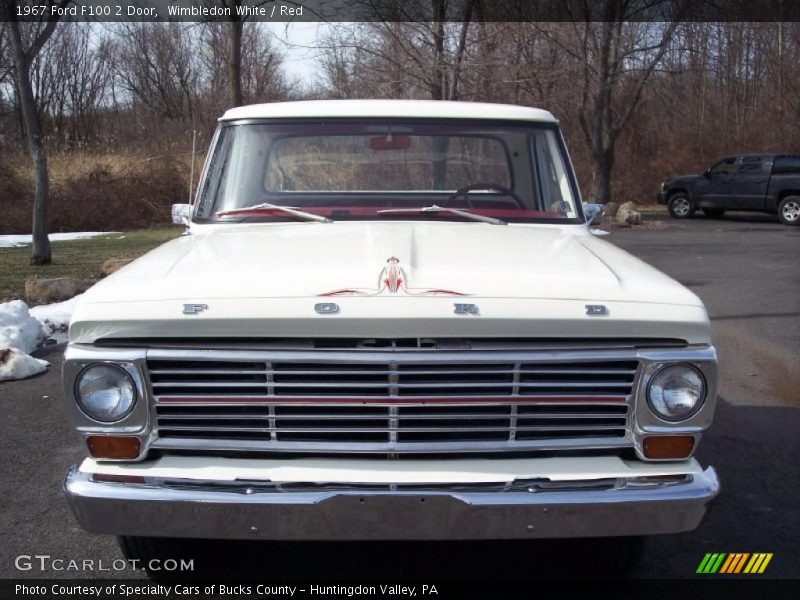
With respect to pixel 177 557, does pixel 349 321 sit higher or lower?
higher

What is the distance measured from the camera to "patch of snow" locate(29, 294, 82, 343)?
22.5 ft

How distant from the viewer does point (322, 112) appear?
3.95 meters

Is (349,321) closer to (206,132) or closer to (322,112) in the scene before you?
(322,112)

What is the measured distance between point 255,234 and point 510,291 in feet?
4.59

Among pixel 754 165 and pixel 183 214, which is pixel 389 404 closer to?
pixel 183 214

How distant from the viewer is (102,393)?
242cm

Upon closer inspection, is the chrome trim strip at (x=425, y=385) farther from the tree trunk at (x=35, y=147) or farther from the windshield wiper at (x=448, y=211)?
the tree trunk at (x=35, y=147)

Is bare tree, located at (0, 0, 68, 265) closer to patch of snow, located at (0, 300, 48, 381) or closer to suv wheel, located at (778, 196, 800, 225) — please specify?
patch of snow, located at (0, 300, 48, 381)

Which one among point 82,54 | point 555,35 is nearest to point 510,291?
point 555,35

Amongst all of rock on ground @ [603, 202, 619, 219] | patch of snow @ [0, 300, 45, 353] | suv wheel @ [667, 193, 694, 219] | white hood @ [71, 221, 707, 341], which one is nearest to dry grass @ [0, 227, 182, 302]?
patch of snow @ [0, 300, 45, 353]

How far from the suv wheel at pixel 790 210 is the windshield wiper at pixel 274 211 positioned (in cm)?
1736

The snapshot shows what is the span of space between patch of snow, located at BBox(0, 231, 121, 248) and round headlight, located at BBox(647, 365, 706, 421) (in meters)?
13.9

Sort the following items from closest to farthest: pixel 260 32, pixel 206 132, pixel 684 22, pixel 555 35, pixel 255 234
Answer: pixel 255 234
pixel 555 35
pixel 684 22
pixel 260 32
pixel 206 132

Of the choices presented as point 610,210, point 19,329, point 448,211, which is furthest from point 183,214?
point 610,210
